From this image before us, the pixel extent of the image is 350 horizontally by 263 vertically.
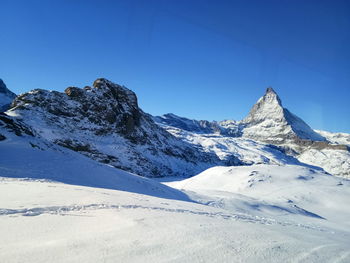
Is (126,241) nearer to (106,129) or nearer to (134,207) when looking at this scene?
(134,207)

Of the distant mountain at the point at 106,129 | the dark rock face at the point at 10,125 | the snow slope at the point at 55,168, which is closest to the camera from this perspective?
the snow slope at the point at 55,168

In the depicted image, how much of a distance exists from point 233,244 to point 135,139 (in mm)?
61089

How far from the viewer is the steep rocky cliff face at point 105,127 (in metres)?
50.0

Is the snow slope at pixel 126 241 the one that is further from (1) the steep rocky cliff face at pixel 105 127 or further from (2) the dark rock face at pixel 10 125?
(1) the steep rocky cliff face at pixel 105 127

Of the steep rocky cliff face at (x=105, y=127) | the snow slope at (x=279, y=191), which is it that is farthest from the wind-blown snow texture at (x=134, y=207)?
the steep rocky cliff face at (x=105, y=127)

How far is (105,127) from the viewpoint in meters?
61.6

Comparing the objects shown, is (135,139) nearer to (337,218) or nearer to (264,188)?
(264,188)

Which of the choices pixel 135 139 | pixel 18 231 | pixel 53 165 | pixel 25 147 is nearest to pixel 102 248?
pixel 18 231

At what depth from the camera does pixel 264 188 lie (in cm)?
3100

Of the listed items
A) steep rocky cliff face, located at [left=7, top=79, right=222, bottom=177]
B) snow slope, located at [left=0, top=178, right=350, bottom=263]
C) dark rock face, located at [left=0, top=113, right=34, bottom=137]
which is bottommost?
snow slope, located at [left=0, top=178, right=350, bottom=263]

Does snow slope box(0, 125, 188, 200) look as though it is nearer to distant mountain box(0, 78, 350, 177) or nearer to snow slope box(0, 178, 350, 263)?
snow slope box(0, 178, 350, 263)

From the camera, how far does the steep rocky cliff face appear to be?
164 ft

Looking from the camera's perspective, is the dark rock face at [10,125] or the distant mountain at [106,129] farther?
→ the distant mountain at [106,129]

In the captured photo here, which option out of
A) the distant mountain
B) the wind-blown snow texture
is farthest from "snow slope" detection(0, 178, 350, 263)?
the distant mountain
